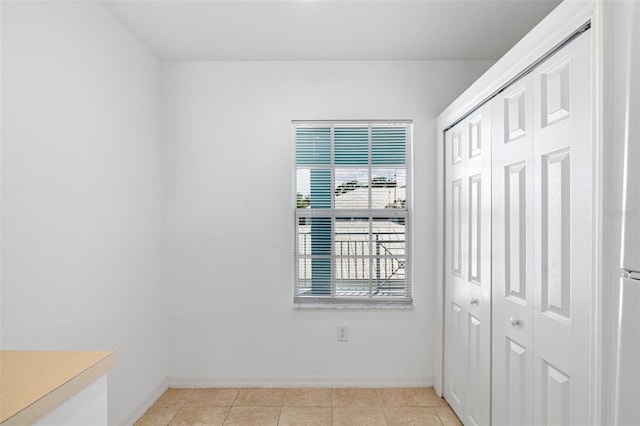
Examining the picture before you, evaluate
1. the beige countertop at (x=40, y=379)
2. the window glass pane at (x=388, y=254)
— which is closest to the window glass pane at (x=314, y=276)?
the window glass pane at (x=388, y=254)

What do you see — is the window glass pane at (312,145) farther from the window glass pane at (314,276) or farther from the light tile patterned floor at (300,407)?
the light tile patterned floor at (300,407)

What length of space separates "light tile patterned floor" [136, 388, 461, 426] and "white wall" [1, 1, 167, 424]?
259mm

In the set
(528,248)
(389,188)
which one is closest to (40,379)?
(528,248)

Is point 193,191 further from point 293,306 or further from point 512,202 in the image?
point 512,202

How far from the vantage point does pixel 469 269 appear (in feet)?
8.23

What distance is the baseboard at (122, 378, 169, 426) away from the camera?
269 centimetres

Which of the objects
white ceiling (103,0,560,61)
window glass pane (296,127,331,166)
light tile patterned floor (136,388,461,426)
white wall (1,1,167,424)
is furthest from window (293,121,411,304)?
white wall (1,1,167,424)

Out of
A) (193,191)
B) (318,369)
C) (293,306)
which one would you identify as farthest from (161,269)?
(318,369)

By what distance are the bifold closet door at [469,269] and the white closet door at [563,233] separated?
0.52 meters

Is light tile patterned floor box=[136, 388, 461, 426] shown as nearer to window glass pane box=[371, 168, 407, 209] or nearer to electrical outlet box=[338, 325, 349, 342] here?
electrical outlet box=[338, 325, 349, 342]

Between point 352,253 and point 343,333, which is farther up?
point 352,253

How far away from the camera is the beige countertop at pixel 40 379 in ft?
2.65

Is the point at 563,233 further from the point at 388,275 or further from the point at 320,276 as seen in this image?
the point at 320,276

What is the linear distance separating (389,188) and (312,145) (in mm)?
726
